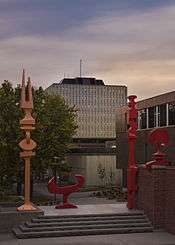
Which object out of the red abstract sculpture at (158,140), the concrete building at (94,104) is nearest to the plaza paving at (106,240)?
the red abstract sculpture at (158,140)

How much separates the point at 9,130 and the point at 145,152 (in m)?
12.0

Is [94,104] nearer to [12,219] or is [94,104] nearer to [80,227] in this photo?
[12,219]

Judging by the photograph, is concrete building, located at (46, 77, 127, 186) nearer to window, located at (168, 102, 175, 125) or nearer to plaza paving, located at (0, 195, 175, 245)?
window, located at (168, 102, 175, 125)

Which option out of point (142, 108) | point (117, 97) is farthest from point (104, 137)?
point (142, 108)

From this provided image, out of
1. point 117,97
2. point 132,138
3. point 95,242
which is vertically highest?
point 117,97

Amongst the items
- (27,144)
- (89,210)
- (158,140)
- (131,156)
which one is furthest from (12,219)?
(158,140)

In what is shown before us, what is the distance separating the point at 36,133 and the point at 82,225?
2558 centimetres

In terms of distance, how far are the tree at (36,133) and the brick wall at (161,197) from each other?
22.3 m

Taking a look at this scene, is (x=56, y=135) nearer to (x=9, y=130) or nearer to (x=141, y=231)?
(x=9, y=130)

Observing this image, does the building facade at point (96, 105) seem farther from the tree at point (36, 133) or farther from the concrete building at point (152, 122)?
the tree at point (36, 133)

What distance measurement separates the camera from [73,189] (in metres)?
24.1

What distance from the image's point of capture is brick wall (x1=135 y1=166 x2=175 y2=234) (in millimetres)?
21328

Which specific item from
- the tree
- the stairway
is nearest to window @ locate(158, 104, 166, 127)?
the tree

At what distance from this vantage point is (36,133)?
1834 inches
